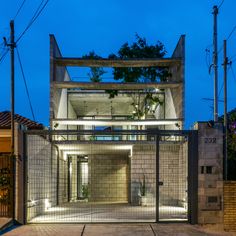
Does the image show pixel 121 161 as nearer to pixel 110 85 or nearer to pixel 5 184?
pixel 110 85

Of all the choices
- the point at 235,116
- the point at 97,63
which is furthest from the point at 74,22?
the point at 235,116

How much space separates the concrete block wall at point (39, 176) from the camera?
13742 mm

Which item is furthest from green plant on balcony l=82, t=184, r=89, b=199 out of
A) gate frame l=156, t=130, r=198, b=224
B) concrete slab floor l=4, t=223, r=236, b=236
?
gate frame l=156, t=130, r=198, b=224

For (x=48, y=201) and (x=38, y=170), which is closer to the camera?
(x=38, y=170)

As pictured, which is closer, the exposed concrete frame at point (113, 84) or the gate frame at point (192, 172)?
the gate frame at point (192, 172)

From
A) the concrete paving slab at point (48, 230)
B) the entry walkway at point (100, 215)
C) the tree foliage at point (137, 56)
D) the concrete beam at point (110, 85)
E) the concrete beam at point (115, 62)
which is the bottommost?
the entry walkway at point (100, 215)

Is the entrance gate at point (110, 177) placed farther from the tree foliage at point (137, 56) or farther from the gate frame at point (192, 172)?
the tree foliage at point (137, 56)

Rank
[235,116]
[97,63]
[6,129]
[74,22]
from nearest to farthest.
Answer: [235,116]
[6,129]
[97,63]
[74,22]

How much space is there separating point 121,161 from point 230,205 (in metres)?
12.2

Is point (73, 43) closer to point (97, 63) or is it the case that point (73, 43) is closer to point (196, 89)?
point (196, 89)

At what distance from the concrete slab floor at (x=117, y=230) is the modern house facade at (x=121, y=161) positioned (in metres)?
0.59

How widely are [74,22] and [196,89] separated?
45.4 metres

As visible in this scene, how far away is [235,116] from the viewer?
1348 cm

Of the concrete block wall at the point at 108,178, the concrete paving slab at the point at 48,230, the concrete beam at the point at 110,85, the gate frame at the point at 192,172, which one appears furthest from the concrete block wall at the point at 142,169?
the concrete paving slab at the point at 48,230
